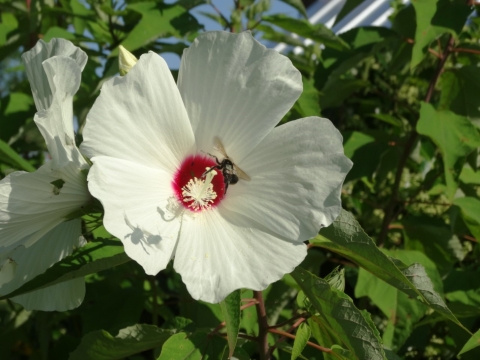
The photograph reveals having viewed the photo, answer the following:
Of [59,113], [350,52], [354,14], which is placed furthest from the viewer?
[354,14]

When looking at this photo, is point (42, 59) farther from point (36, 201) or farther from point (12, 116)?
point (12, 116)

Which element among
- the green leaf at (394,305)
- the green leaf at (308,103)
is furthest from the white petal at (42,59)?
the green leaf at (394,305)

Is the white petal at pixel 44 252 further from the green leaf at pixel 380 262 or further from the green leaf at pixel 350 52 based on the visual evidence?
the green leaf at pixel 350 52

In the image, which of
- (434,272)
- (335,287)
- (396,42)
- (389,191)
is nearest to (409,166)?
(389,191)

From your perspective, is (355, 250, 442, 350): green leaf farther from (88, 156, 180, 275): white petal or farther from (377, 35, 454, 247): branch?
(88, 156, 180, 275): white petal

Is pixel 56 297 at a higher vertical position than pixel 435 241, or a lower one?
higher

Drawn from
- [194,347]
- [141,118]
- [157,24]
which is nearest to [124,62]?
[141,118]

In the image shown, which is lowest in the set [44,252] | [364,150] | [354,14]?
[354,14]
